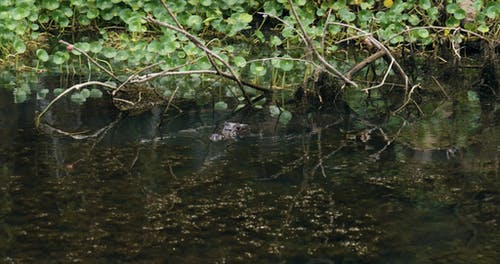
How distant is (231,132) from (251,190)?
3.09ft

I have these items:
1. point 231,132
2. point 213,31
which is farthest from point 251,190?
point 213,31

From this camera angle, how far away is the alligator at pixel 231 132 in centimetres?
506

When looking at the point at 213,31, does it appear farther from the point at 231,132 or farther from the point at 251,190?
the point at 251,190

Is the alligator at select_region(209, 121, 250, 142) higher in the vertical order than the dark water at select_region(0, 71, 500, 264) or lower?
higher

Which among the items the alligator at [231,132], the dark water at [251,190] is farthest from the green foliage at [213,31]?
the dark water at [251,190]

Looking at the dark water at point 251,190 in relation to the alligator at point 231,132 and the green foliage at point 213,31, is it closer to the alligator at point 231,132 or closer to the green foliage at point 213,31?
the alligator at point 231,132

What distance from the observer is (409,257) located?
3.47 m

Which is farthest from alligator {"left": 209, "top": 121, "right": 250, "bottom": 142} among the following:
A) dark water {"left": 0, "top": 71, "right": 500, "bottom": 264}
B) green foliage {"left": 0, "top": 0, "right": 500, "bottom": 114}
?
green foliage {"left": 0, "top": 0, "right": 500, "bottom": 114}

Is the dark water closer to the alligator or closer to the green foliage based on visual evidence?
the alligator

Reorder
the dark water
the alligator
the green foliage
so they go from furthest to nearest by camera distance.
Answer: the green foliage
the alligator
the dark water

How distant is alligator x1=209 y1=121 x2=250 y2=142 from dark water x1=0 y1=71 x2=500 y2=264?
0.22 feet

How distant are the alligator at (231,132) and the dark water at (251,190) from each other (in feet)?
0.22

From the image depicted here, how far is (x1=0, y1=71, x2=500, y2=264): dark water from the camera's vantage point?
11.7 ft

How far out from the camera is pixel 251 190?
4.21 meters
